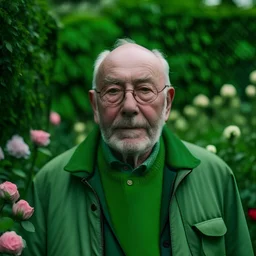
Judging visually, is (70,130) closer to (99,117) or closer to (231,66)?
(231,66)

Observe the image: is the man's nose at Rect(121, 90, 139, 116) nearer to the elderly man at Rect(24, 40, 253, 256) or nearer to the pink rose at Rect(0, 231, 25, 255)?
the elderly man at Rect(24, 40, 253, 256)

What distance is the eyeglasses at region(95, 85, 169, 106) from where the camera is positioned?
9.33 ft

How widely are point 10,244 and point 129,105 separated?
0.78 m

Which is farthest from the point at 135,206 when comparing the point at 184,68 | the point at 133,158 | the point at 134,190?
the point at 184,68

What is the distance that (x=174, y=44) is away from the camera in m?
7.59

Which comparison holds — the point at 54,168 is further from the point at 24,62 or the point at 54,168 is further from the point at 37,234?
the point at 24,62

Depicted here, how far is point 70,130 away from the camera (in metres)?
6.79

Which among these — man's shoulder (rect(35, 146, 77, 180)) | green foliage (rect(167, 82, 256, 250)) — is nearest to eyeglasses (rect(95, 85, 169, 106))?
man's shoulder (rect(35, 146, 77, 180))

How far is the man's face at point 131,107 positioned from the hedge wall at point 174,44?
3.80 metres

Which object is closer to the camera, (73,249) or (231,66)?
(73,249)

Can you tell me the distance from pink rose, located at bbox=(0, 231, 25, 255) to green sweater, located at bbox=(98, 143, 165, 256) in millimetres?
479

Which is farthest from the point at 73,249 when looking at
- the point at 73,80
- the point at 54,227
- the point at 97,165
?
the point at 73,80

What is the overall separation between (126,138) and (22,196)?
2.41 ft

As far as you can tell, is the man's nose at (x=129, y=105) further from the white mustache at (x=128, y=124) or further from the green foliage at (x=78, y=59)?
the green foliage at (x=78, y=59)
